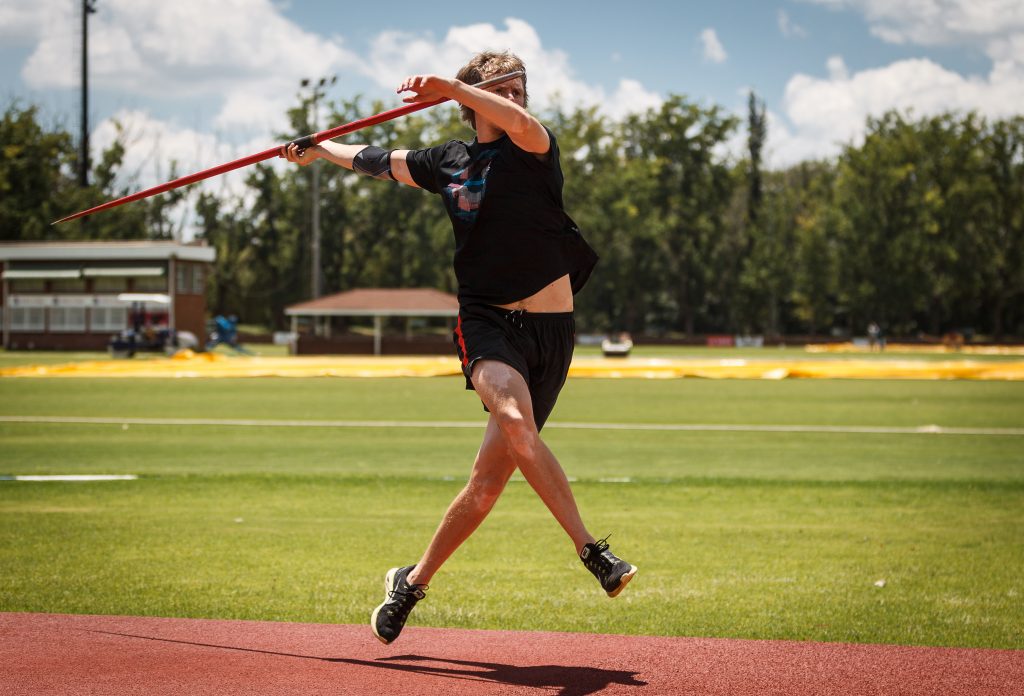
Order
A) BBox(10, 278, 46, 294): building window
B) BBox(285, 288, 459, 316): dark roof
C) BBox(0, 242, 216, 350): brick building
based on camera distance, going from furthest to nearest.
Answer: BBox(285, 288, 459, 316): dark roof, BBox(10, 278, 46, 294): building window, BBox(0, 242, 216, 350): brick building

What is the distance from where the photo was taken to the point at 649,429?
1689 centimetres

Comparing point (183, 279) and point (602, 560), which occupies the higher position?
point (183, 279)

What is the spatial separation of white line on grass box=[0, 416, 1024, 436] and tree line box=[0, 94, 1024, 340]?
217ft

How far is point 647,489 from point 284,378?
22.0 metres

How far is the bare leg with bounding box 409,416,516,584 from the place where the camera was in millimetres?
4531

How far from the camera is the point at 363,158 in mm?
4988

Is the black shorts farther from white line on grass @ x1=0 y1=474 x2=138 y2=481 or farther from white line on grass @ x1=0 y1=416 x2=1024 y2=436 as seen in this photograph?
white line on grass @ x1=0 y1=416 x2=1024 y2=436

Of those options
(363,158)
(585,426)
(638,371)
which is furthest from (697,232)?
(363,158)

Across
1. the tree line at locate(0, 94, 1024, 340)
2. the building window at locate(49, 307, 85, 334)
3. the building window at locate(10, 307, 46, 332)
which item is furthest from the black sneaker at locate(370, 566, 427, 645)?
the tree line at locate(0, 94, 1024, 340)

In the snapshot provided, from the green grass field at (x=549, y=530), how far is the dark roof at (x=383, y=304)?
43.9m

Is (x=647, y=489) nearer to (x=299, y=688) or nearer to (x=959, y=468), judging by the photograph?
(x=959, y=468)

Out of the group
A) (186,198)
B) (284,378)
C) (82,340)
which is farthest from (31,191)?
(284,378)

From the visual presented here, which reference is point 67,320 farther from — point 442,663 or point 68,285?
point 442,663

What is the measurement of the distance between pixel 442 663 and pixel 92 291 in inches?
2183
